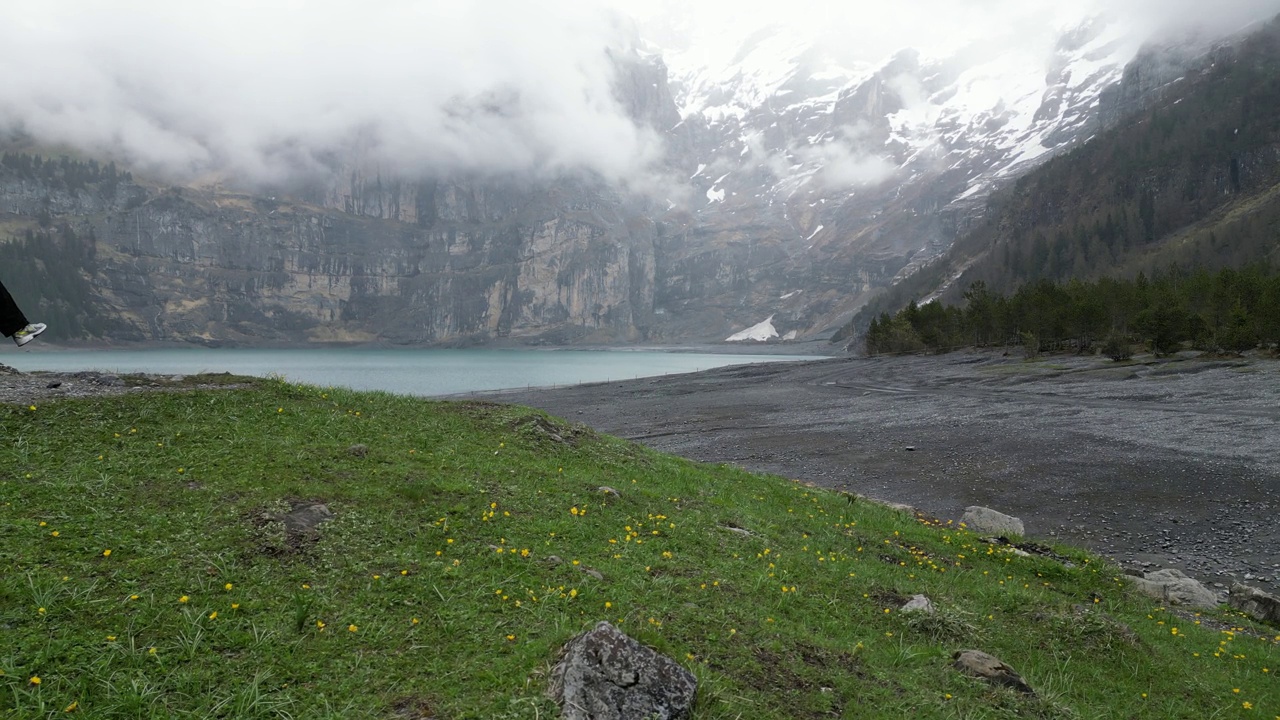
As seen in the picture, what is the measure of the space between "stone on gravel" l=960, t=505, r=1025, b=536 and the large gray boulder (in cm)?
1601

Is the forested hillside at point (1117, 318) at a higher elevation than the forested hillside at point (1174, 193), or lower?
lower

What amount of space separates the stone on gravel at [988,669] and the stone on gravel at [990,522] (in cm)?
1187

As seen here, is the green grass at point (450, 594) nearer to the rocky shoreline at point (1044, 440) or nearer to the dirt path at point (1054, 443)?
the rocky shoreline at point (1044, 440)

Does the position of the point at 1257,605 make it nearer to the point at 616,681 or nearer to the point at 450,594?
the point at 616,681

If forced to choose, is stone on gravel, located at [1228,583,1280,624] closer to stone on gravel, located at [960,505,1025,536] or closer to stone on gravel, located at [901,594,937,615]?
stone on gravel, located at [960,505,1025,536]

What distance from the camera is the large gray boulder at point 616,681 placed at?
5762 mm

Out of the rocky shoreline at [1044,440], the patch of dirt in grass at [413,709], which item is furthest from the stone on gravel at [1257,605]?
the patch of dirt in grass at [413,709]

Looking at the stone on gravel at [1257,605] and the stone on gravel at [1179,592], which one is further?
the stone on gravel at [1179,592]

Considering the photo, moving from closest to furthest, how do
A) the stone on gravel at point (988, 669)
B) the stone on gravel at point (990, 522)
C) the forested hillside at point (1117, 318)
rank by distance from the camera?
the stone on gravel at point (988, 669), the stone on gravel at point (990, 522), the forested hillside at point (1117, 318)

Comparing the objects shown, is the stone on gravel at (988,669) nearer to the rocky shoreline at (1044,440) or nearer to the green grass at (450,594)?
the green grass at (450,594)

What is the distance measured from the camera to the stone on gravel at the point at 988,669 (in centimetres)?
780

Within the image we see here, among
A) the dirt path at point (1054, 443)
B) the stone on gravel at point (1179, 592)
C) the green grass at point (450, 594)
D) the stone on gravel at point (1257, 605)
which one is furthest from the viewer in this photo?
the dirt path at point (1054, 443)

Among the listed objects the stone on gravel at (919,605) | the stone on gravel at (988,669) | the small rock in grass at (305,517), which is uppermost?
the small rock in grass at (305,517)

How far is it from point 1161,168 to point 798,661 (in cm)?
23493
